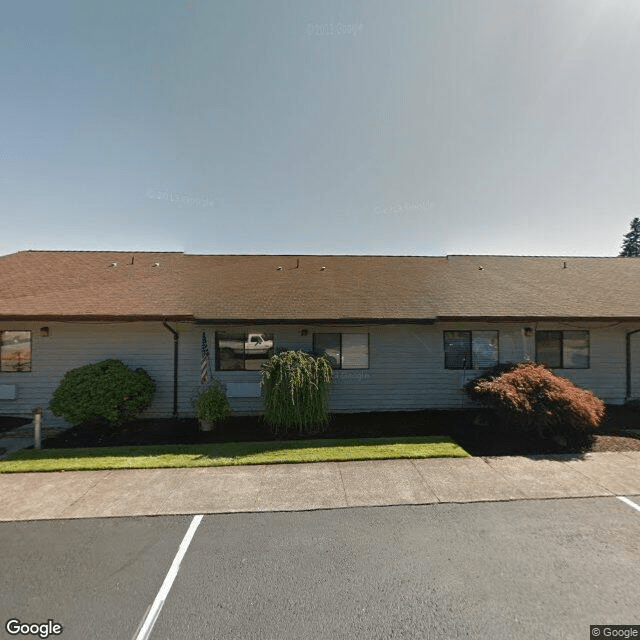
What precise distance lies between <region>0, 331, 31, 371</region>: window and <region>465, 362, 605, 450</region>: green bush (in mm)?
12372

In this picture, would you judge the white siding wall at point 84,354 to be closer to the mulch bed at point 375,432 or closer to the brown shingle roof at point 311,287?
the brown shingle roof at point 311,287

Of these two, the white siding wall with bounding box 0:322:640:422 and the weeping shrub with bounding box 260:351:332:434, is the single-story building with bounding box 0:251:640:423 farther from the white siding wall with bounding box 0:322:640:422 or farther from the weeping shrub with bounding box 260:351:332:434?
the weeping shrub with bounding box 260:351:332:434

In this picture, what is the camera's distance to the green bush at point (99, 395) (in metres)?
8.03

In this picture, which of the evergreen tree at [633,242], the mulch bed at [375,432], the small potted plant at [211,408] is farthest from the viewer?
the evergreen tree at [633,242]

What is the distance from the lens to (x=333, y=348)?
10031 mm

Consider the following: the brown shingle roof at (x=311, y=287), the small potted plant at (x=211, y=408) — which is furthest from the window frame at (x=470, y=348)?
the small potted plant at (x=211, y=408)

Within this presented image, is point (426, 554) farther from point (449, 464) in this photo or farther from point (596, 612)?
point (449, 464)

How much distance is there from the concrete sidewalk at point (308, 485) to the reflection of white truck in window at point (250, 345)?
13.3 ft

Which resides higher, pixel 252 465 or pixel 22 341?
pixel 22 341

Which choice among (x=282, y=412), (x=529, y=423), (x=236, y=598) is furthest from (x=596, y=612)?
(x=282, y=412)

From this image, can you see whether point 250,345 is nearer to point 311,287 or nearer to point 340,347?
point 340,347

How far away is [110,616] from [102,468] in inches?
154

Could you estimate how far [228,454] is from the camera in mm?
6883

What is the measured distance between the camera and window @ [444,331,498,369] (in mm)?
10234
